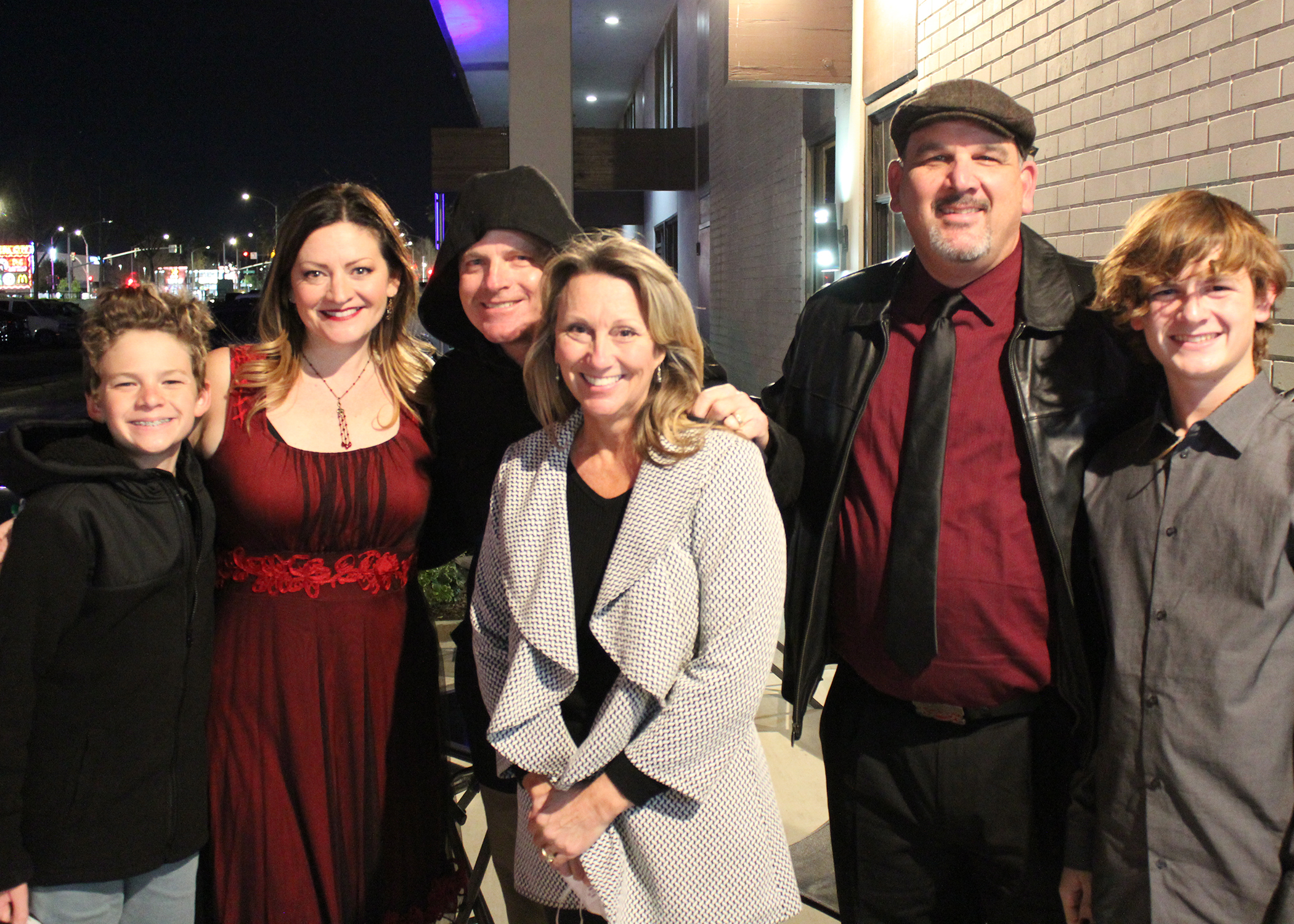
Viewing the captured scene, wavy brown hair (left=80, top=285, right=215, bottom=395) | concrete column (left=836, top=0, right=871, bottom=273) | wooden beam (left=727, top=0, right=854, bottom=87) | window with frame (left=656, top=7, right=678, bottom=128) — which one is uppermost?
window with frame (left=656, top=7, right=678, bottom=128)

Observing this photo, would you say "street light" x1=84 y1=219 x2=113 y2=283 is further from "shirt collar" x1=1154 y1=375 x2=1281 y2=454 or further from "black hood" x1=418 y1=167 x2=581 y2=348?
"shirt collar" x1=1154 y1=375 x2=1281 y2=454

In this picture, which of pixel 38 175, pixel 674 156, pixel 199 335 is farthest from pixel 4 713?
pixel 38 175

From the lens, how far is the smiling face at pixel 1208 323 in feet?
6.21


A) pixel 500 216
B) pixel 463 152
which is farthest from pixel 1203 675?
pixel 463 152

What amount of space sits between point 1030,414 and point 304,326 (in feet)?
6.13

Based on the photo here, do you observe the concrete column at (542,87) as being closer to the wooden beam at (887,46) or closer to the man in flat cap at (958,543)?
the wooden beam at (887,46)

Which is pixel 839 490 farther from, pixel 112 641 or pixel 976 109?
pixel 112 641

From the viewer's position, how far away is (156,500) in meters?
2.23

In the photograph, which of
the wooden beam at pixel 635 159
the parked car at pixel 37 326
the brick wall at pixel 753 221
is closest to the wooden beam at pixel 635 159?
the wooden beam at pixel 635 159

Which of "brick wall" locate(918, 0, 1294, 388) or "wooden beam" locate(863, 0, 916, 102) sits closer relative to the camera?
"brick wall" locate(918, 0, 1294, 388)

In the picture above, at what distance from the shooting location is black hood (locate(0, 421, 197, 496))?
81.7 inches

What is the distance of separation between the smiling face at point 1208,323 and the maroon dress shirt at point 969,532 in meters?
0.36

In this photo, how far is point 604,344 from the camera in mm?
2004

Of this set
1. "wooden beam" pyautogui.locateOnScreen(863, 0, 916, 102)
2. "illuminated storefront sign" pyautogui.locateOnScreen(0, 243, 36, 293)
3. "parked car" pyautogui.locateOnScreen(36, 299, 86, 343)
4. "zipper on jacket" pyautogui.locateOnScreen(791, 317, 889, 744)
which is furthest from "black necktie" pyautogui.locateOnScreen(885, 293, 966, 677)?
"illuminated storefront sign" pyautogui.locateOnScreen(0, 243, 36, 293)
